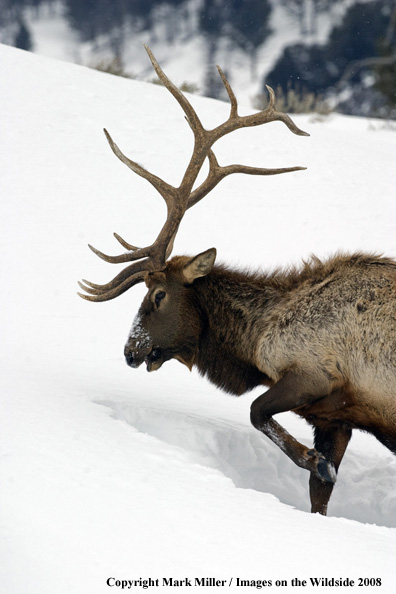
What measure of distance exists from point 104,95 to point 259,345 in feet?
26.6

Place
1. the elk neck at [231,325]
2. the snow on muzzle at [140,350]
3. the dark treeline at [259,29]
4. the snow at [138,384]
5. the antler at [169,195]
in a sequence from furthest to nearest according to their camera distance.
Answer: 1. the dark treeline at [259,29]
2. the antler at [169,195]
3. the snow on muzzle at [140,350]
4. the elk neck at [231,325]
5. the snow at [138,384]

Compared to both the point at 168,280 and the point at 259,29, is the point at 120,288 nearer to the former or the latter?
the point at 168,280

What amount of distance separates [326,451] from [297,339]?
73cm

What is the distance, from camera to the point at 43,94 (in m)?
11.5

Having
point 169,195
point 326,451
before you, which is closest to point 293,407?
point 326,451

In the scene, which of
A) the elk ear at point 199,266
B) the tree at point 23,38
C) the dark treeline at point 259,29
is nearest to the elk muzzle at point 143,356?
the elk ear at point 199,266

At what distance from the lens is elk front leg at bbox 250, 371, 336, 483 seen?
176 inches

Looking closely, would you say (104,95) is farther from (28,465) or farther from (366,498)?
(28,465)

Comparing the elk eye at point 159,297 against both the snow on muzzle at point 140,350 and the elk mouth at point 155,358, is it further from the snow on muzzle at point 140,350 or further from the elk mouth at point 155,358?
the elk mouth at point 155,358

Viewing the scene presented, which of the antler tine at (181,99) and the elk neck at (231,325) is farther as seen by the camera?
the antler tine at (181,99)

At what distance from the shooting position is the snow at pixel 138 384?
3.09 metres

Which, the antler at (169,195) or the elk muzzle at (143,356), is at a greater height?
the antler at (169,195)

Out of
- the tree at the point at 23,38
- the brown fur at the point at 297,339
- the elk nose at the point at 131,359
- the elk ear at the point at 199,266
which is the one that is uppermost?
the tree at the point at 23,38

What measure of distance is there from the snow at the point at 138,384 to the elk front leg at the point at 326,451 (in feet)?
1.57
